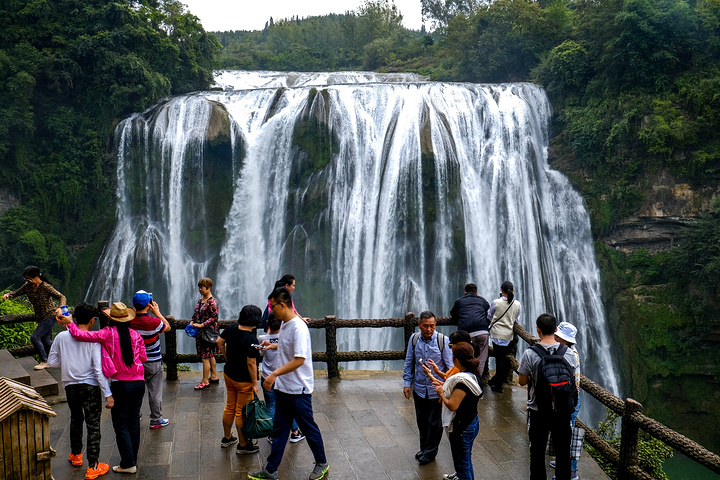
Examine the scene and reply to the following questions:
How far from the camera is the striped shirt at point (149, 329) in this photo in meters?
5.93

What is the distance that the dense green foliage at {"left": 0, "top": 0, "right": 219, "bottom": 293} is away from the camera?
20188 mm

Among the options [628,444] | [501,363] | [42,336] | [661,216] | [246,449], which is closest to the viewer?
[628,444]

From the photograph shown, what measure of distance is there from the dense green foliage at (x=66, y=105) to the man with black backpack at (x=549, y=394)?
1871cm

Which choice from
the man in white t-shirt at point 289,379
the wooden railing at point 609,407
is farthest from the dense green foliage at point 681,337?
the man in white t-shirt at point 289,379

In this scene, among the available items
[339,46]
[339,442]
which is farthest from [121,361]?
[339,46]

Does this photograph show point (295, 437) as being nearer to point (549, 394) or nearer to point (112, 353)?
point (112, 353)

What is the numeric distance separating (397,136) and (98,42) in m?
12.3

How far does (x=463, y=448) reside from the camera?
4914 millimetres

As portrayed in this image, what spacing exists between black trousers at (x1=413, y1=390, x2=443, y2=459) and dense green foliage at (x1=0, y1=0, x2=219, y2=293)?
57.7ft

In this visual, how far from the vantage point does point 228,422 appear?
592 centimetres

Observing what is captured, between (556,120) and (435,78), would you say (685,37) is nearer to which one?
(556,120)

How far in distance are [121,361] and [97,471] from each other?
1202 millimetres

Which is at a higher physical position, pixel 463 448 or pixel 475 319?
pixel 475 319

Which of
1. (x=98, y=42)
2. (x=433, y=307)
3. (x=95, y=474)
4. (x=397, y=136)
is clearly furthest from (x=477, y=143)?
(x=95, y=474)
